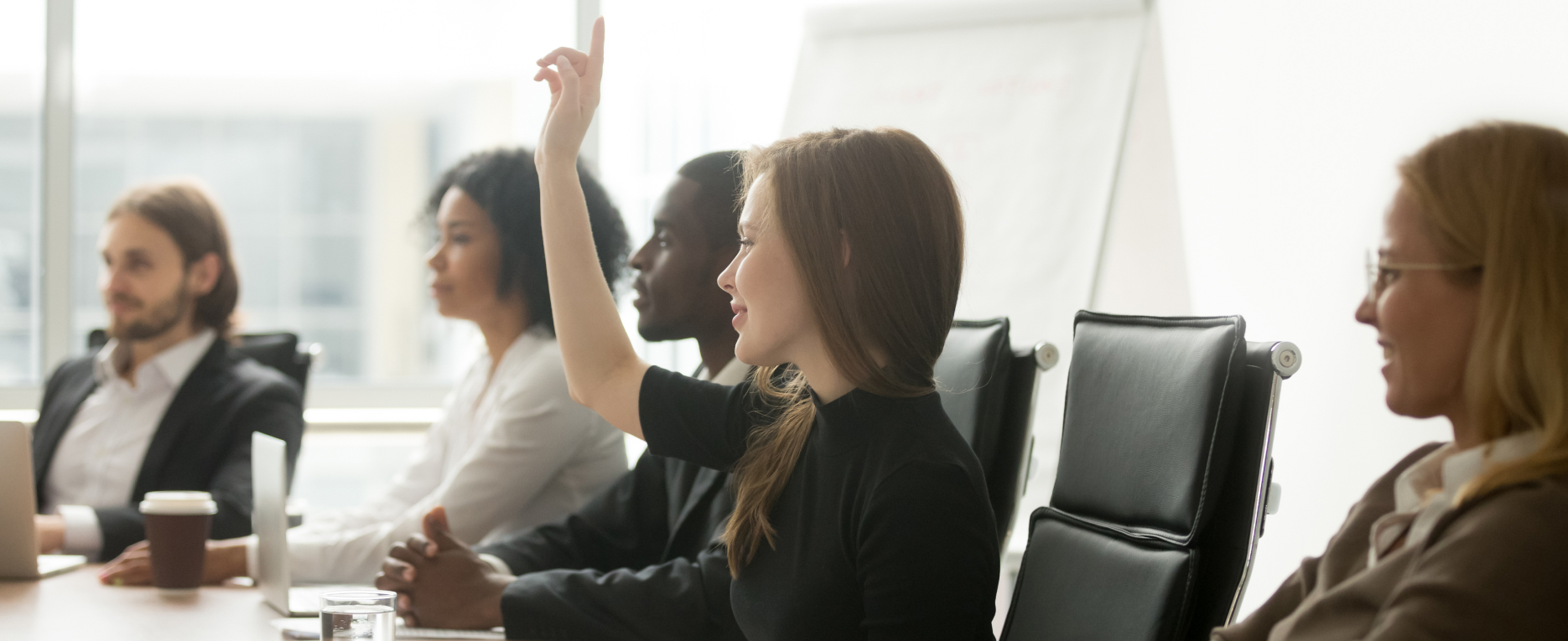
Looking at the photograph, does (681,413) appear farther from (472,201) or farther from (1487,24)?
(1487,24)

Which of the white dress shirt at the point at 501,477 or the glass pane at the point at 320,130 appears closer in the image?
the white dress shirt at the point at 501,477

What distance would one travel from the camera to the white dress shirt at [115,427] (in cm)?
248

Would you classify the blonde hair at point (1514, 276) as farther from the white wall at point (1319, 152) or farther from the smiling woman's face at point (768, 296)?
the white wall at point (1319, 152)

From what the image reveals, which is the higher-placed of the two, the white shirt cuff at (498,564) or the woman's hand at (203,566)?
the white shirt cuff at (498,564)

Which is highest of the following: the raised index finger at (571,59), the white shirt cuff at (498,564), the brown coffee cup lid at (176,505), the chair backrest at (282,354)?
the raised index finger at (571,59)

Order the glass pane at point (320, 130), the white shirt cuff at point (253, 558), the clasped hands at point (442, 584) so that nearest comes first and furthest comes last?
the clasped hands at point (442, 584)
the white shirt cuff at point (253, 558)
the glass pane at point (320, 130)

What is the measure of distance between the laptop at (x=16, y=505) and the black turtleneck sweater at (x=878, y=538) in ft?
3.86

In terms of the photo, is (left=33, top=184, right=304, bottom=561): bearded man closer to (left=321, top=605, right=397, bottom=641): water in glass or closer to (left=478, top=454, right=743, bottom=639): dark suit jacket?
(left=478, top=454, right=743, bottom=639): dark suit jacket

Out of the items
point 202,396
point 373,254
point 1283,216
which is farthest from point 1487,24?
point 373,254

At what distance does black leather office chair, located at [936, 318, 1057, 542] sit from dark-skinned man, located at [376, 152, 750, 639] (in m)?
0.34

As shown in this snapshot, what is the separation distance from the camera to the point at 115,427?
254 cm

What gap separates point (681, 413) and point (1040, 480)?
1.68 m

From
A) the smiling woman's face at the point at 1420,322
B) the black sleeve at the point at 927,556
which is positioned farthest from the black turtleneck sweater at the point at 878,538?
the smiling woman's face at the point at 1420,322

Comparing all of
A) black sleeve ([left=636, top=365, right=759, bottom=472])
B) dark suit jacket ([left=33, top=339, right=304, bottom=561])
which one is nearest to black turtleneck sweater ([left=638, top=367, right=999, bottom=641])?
black sleeve ([left=636, top=365, right=759, bottom=472])
